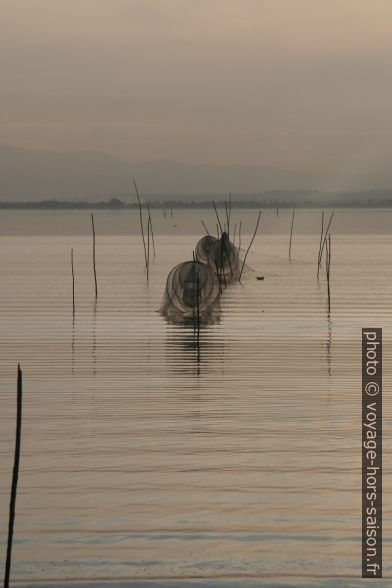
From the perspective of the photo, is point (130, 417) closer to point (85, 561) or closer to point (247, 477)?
point (247, 477)

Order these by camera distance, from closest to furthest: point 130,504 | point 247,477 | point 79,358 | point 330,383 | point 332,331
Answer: point 130,504
point 247,477
point 330,383
point 79,358
point 332,331

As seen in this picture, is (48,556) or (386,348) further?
(386,348)

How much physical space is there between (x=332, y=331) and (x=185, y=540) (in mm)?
14796

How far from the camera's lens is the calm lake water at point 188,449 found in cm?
916

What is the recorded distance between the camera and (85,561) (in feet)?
29.7

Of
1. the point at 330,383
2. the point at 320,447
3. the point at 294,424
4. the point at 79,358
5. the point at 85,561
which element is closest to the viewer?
the point at 85,561

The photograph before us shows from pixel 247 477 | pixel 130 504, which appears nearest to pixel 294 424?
pixel 247 477

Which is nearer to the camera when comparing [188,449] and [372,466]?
[372,466]

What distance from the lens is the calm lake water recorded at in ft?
30.1

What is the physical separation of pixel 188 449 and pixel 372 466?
6.52 ft

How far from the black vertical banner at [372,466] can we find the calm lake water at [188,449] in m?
0.08

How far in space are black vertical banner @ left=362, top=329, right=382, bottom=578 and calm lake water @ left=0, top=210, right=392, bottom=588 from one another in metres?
0.08

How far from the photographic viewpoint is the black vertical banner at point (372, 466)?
9125mm

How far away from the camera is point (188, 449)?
1295cm
